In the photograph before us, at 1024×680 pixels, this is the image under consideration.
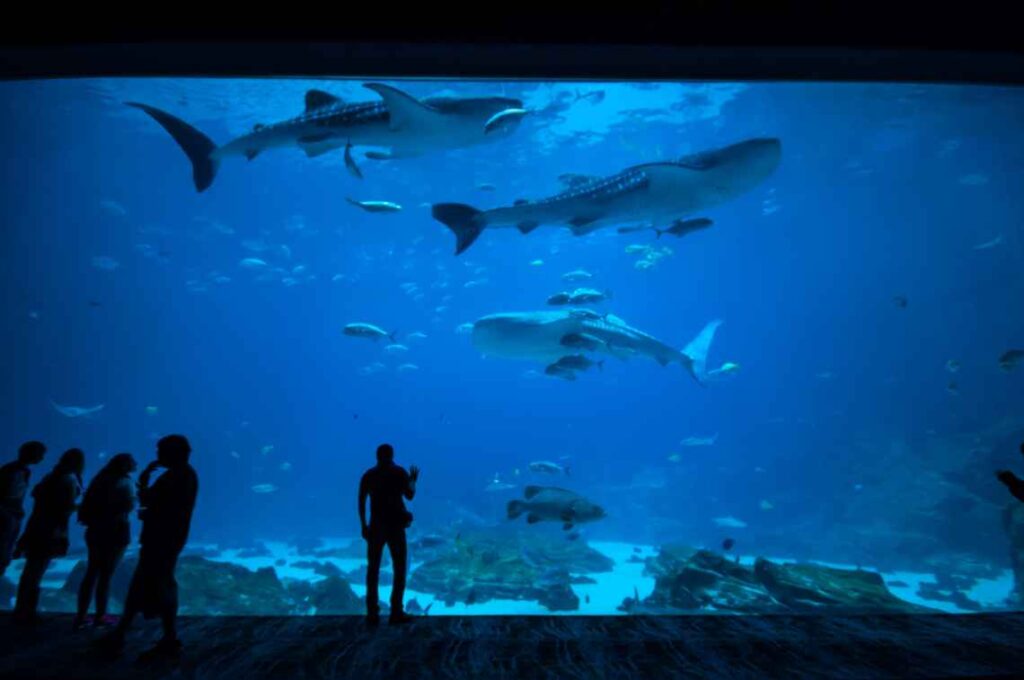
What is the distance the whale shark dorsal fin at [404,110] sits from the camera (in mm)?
4355

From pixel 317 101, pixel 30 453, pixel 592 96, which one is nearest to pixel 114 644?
pixel 30 453

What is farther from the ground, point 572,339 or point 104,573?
point 572,339

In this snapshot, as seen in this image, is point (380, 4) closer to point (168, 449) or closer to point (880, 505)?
point (168, 449)

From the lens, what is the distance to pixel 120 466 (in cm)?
435

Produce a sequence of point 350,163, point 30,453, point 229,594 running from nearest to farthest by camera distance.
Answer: point 30,453 → point 350,163 → point 229,594

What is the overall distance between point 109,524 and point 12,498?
1143 mm

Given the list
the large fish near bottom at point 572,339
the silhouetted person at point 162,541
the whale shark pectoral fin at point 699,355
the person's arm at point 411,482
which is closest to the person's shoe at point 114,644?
the silhouetted person at point 162,541


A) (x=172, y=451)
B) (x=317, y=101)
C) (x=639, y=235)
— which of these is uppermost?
(x=639, y=235)

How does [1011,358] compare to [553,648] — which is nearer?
[553,648]

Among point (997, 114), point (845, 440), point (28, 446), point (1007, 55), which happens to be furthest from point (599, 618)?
point (845, 440)

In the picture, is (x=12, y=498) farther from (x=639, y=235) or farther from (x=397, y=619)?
(x=639, y=235)

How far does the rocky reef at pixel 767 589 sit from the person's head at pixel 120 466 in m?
7.99

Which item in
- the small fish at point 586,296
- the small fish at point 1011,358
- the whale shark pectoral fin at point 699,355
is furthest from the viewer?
the small fish at point 1011,358

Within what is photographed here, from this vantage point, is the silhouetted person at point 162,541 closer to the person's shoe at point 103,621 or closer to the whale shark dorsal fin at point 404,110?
the person's shoe at point 103,621
